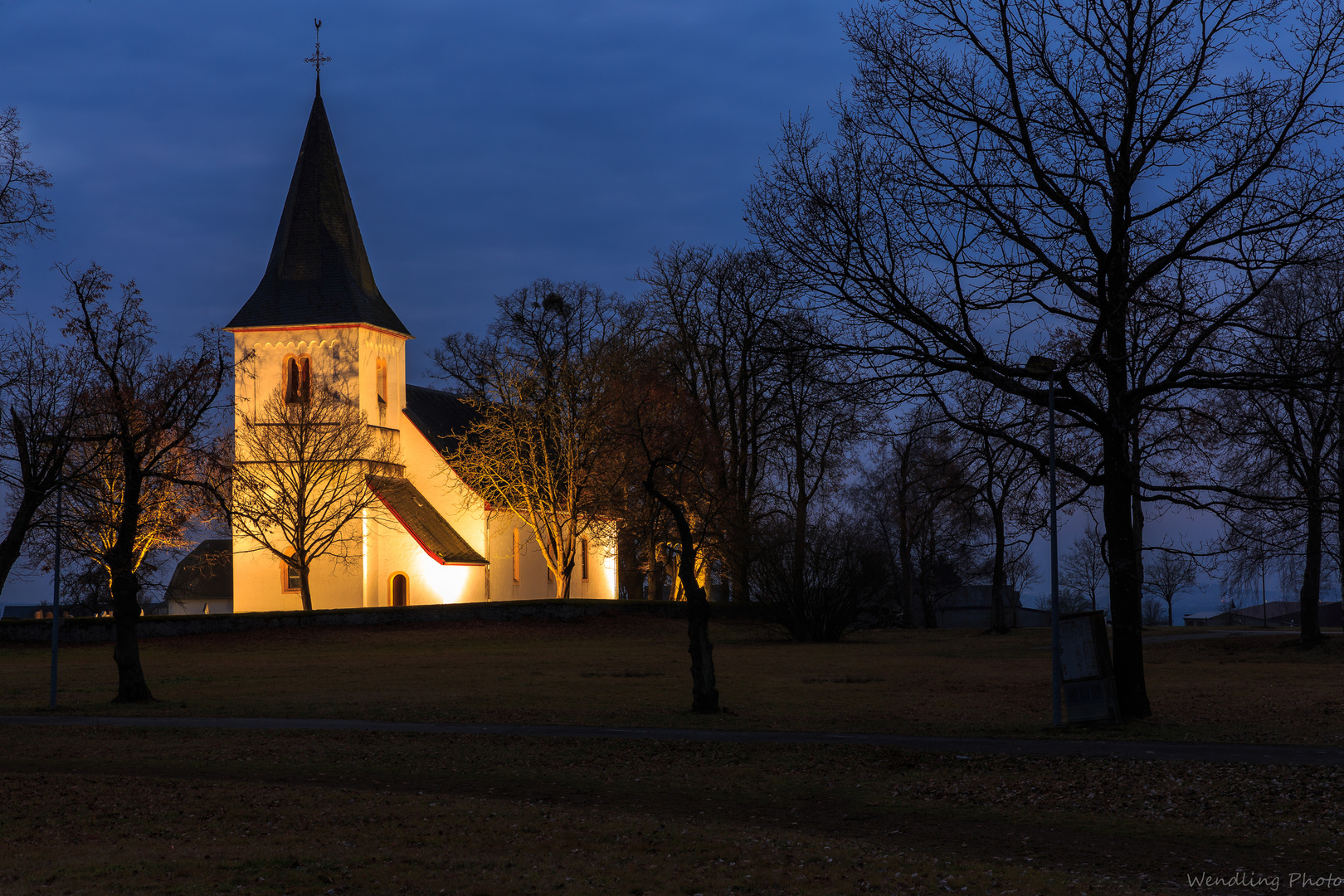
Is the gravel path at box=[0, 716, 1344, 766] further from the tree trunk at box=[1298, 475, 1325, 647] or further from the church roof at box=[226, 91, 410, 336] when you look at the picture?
the church roof at box=[226, 91, 410, 336]

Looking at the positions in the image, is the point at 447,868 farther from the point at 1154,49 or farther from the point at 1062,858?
the point at 1154,49

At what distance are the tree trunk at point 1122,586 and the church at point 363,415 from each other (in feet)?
115

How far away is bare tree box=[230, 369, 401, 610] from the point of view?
4797 cm

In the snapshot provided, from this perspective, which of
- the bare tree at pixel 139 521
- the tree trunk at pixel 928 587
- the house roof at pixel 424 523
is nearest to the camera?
the bare tree at pixel 139 521

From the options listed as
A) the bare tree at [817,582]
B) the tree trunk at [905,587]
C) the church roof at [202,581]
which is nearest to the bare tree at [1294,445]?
the bare tree at [817,582]

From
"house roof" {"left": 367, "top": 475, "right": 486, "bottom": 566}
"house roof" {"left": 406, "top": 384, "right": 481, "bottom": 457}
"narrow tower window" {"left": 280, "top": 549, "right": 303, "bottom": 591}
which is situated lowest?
"narrow tower window" {"left": 280, "top": 549, "right": 303, "bottom": 591}

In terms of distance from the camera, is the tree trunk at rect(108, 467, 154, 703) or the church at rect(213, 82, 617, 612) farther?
the church at rect(213, 82, 617, 612)

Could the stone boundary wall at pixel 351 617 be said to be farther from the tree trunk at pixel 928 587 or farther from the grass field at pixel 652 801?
the grass field at pixel 652 801

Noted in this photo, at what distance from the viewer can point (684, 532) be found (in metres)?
19.9

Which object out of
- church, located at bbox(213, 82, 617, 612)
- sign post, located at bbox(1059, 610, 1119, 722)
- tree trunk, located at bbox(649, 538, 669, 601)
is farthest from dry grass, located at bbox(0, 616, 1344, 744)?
church, located at bbox(213, 82, 617, 612)

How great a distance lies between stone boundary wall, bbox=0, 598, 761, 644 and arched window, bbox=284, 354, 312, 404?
12.9 metres

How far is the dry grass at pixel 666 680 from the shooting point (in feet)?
59.5

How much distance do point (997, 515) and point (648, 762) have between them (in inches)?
934

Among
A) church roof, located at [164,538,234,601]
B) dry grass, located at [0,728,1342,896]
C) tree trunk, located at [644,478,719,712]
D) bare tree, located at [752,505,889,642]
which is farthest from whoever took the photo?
church roof, located at [164,538,234,601]
